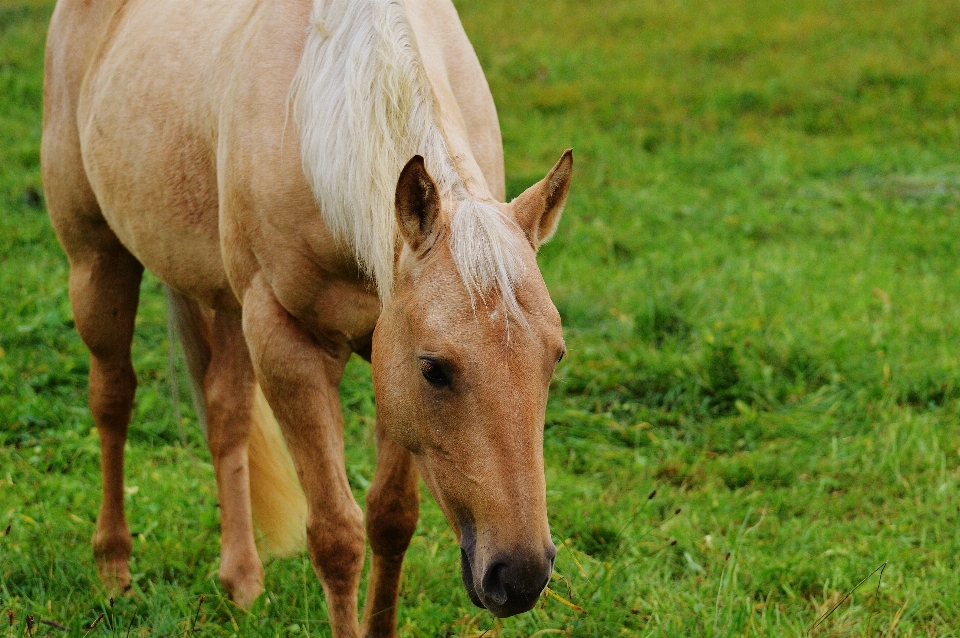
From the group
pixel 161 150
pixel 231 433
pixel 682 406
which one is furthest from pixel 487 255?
pixel 682 406

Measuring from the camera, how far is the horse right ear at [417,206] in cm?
218

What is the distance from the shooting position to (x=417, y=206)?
88.6 inches

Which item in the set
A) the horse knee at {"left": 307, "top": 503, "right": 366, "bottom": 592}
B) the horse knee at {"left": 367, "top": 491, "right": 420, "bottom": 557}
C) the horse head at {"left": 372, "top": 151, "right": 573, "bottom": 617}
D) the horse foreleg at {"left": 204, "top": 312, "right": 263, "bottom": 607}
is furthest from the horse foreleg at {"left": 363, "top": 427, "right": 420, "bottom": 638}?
the horse head at {"left": 372, "top": 151, "right": 573, "bottom": 617}

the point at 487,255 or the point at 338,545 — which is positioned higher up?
the point at 487,255

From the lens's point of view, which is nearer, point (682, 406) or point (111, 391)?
point (111, 391)

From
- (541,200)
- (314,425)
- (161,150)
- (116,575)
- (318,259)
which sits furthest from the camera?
(116,575)

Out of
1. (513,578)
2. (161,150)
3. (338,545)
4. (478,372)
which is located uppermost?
(478,372)

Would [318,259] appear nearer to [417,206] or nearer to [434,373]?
[417,206]

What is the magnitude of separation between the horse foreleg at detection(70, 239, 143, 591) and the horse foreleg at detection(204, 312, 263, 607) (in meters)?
0.34

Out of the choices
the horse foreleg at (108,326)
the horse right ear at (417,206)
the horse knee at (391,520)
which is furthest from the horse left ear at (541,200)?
the horse foreleg at (108,326)

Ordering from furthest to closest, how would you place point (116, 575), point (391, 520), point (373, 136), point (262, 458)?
point (262, 458) → point (116, 575) → point (391, 520) → point (373, 136)

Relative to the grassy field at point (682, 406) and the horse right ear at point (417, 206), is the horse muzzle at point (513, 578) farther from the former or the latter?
the grassy field at point (682, 406)

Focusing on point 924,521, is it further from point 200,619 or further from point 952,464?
point 200,619

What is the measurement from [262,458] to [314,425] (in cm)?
119
